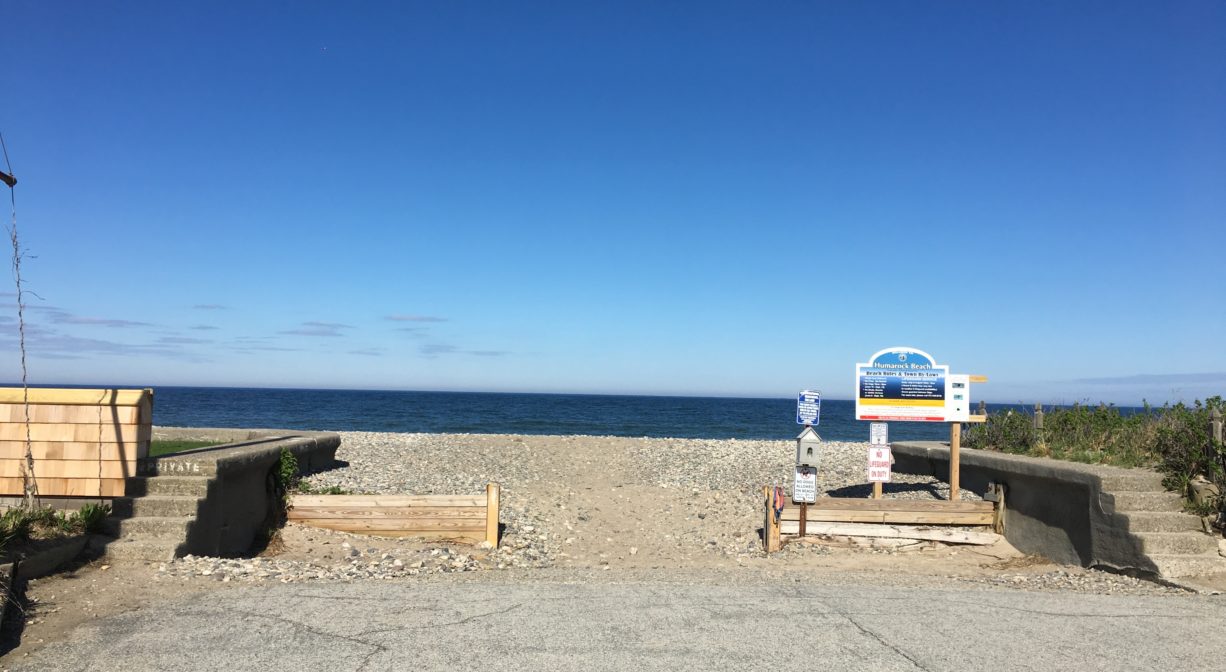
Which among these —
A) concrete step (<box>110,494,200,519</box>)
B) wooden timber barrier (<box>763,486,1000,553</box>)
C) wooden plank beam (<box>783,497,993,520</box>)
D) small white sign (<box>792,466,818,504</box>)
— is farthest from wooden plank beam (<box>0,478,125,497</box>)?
wooden plank beam (<box>783,497,993,520</box>)

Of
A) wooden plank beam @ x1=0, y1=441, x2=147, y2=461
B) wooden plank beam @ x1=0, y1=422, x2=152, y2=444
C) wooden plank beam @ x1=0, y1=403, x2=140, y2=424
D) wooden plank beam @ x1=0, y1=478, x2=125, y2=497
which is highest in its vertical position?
wooden plank beam @ x1=0, y1=403, x2=140, y2=424

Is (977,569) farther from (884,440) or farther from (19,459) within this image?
(19,459)

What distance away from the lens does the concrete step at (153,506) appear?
346 inches

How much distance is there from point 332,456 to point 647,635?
1201 cm

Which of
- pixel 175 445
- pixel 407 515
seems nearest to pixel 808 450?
pixel 407 515

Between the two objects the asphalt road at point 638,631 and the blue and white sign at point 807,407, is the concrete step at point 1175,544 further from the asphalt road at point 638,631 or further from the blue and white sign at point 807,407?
the blue and white sign at point 807,407

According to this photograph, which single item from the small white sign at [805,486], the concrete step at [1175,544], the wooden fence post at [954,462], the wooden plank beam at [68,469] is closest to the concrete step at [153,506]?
the wooden plank beam at [68,469]

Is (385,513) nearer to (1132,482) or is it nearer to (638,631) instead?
(638,631)

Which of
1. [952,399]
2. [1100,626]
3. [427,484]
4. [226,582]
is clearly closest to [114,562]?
[226,582]

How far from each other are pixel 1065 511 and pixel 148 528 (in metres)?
11.2

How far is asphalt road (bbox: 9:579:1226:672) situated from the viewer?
18.3 ft

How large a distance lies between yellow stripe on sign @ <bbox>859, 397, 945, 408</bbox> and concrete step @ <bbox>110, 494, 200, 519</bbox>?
30.9 ft

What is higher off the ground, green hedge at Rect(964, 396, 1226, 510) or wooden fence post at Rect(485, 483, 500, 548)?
green hedge at Rect(964, 396, 1226, 510)

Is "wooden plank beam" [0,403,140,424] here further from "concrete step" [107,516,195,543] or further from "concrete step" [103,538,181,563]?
"concrete step" [103,538,181,563]
